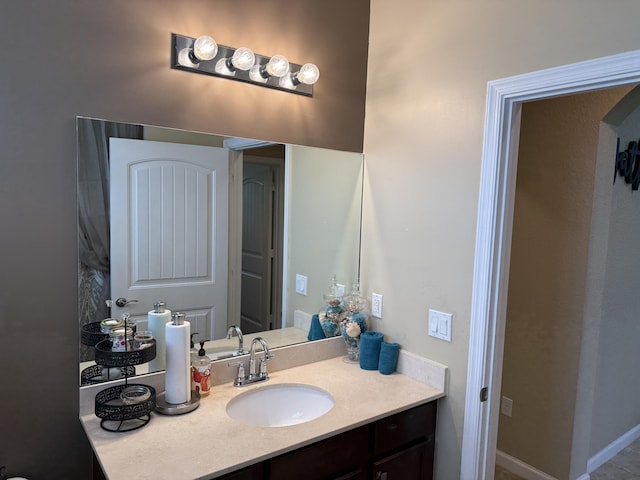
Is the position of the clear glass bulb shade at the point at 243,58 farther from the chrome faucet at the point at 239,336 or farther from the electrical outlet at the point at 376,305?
the electrical outlet at the point at 376,305

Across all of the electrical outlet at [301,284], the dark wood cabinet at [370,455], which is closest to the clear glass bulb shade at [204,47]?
the electrical outlet at [301,284]

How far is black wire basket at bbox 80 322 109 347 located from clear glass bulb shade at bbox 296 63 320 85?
4.13 ft

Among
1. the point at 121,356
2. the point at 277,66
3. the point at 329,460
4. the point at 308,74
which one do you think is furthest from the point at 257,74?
the point at 329,460

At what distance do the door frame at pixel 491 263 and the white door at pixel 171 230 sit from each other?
1.02 m

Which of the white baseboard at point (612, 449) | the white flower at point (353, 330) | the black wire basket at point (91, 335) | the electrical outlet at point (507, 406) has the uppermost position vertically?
the black wire basket at point (91, 335)

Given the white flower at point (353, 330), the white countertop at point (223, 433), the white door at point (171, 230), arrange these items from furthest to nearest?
1. the white flower at point (353, 330)
2. the white door at point (171, 230)
3. the white countertop at point (223, 433)

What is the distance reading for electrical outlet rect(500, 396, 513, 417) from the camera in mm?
2750

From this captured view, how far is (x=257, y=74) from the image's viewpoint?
183cm

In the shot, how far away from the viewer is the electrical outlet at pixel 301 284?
2.14 metres

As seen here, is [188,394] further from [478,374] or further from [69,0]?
[69,0]

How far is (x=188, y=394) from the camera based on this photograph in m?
1.58

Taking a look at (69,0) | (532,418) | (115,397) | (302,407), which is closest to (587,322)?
(532,418)

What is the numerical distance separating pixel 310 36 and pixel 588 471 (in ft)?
9.75

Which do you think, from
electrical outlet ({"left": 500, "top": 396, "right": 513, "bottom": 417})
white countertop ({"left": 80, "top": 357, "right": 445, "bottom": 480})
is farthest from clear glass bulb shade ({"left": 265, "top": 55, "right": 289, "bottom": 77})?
electrical outlet ({"left": 500, "top": 396, "right": 513, "bottom": 417})
